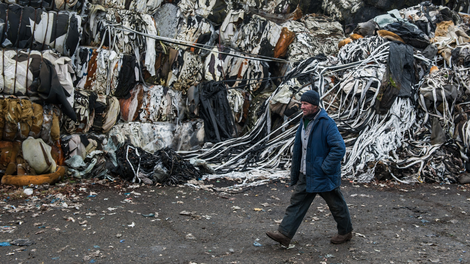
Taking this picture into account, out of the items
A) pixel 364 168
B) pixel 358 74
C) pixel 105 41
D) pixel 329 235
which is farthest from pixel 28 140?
pixel 358 74

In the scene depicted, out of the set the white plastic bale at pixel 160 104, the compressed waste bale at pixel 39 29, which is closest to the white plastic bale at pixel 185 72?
the white plastic bale at pixel 160 104

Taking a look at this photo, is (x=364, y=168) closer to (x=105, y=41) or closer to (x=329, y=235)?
(x=329, y=235)

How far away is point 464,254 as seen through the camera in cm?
399

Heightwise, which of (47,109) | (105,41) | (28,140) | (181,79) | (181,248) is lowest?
(181,248)

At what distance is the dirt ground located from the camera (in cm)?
383

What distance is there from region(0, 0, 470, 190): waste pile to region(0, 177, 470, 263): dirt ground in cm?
76

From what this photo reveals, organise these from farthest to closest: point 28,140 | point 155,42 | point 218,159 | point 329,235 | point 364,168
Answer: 1. point 155,42
2. point 218,159
3. point 364,168
4. point 28,140
5. point 329,235

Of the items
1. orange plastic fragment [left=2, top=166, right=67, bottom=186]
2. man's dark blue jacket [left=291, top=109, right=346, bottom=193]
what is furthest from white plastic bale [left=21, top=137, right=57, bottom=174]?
man's dark blue jacket [left=291, top=109, right=346, bottom=193]

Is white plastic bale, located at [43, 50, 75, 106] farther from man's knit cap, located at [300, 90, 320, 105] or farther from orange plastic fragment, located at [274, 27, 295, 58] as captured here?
orange plastic fragment, located at [274, 27, 295, 58]

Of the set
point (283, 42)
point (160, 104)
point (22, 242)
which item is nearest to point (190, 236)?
point (22, 242)

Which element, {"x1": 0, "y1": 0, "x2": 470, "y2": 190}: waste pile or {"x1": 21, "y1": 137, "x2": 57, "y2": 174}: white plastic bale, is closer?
{"x1": 21, "y1": 137, "x2": 57, "y2": 174}: white plastic bale

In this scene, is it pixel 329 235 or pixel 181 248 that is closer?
pixel 181 248

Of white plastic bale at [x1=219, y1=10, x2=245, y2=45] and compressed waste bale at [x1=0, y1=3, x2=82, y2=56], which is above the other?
white plastic bale at [x1=219, y1=10, x2=245, y2=45]

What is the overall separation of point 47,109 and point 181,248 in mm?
3785
